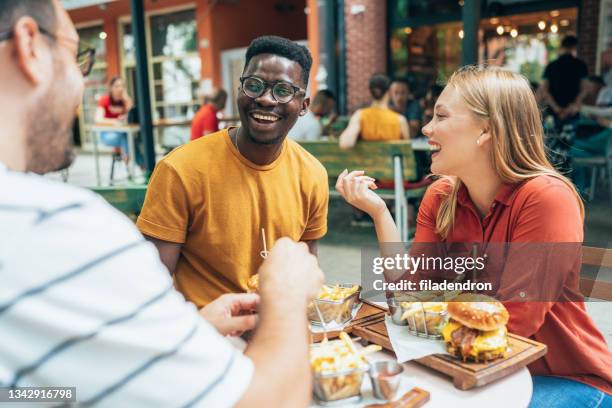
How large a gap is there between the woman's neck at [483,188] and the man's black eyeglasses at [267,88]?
73 cm

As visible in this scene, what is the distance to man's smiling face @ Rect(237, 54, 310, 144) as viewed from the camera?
1.99 meters

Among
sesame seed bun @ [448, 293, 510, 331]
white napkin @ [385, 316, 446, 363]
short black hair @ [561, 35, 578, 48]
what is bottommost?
white napkin @ [385, 316, 446, 363]

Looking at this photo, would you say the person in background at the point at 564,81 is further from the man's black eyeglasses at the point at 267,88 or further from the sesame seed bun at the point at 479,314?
the sesame seed bun at the point at 479,314

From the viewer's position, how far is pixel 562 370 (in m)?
1.61

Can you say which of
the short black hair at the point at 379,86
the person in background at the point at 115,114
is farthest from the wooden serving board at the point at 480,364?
the person in background at the point at 115,114

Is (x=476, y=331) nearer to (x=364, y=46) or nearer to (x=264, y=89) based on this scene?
(x=264, y=89)

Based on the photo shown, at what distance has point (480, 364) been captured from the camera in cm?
129

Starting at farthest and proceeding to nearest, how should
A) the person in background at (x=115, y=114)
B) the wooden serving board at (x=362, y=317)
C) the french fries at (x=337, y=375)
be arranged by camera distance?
the person in background at (x=115, y=114)
the wooden serving board at (x=362, y=317)
the french fries at (x=337, y=375)

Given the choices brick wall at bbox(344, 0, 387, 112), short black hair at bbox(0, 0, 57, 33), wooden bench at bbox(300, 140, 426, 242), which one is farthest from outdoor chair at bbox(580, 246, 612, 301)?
brick wall at bbox(344, 0, 387, 112)

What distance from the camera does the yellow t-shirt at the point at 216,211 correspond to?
1873 millimetres

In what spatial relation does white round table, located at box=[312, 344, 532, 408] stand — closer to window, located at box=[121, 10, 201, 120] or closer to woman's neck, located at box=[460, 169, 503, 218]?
woman's neck, located at box=[460, 169, 503, 218]

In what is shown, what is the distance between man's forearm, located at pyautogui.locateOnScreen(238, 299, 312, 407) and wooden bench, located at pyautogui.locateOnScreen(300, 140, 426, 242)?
4.06 metres

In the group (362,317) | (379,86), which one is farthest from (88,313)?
(379,86)

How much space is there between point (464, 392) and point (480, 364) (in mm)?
81
